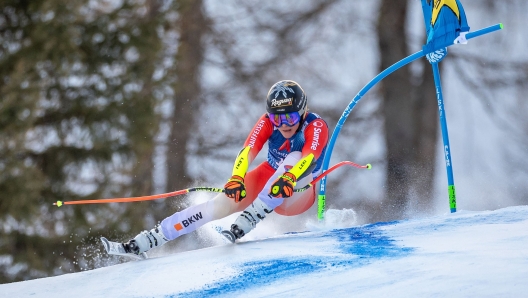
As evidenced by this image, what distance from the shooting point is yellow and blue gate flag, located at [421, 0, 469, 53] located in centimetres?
582

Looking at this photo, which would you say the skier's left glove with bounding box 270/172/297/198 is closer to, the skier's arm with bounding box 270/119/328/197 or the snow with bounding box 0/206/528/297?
the skier's arm with bounding box 270/119/328/197

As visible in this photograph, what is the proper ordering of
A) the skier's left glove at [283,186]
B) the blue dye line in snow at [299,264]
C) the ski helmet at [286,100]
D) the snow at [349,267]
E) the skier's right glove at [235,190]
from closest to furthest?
1. the snow at [349,267]
2. the blue dye line in snow at [299,264]
3. the skier's left glove at [283,186]
4. the skier's right glove at [235,190]
5. the ski helmet at [286,100]

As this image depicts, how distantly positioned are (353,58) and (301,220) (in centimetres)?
619

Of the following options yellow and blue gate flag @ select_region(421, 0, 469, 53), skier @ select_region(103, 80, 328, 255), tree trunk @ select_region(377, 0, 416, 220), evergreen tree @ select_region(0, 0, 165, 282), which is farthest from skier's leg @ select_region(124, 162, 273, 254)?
tree trunk @ select_region(377, 0, 416, 220)

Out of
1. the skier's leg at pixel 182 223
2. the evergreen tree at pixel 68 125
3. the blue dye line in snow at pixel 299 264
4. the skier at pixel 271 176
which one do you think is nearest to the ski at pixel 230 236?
the skier at pixel 271 176

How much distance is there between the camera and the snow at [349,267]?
378cm

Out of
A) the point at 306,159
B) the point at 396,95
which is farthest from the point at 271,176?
the point at 396,95

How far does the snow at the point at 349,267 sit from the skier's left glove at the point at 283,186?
0.40 m

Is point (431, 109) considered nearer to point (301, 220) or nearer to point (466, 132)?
point (466, 132)

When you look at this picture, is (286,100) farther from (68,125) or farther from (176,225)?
(68,125)

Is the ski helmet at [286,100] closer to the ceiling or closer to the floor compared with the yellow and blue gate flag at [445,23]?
closer to the floor

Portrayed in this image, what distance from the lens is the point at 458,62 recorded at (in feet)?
42.3

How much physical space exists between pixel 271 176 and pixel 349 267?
69.1 inches

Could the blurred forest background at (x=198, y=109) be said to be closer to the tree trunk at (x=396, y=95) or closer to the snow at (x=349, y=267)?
the tree trunk at (x=396, y=95)
